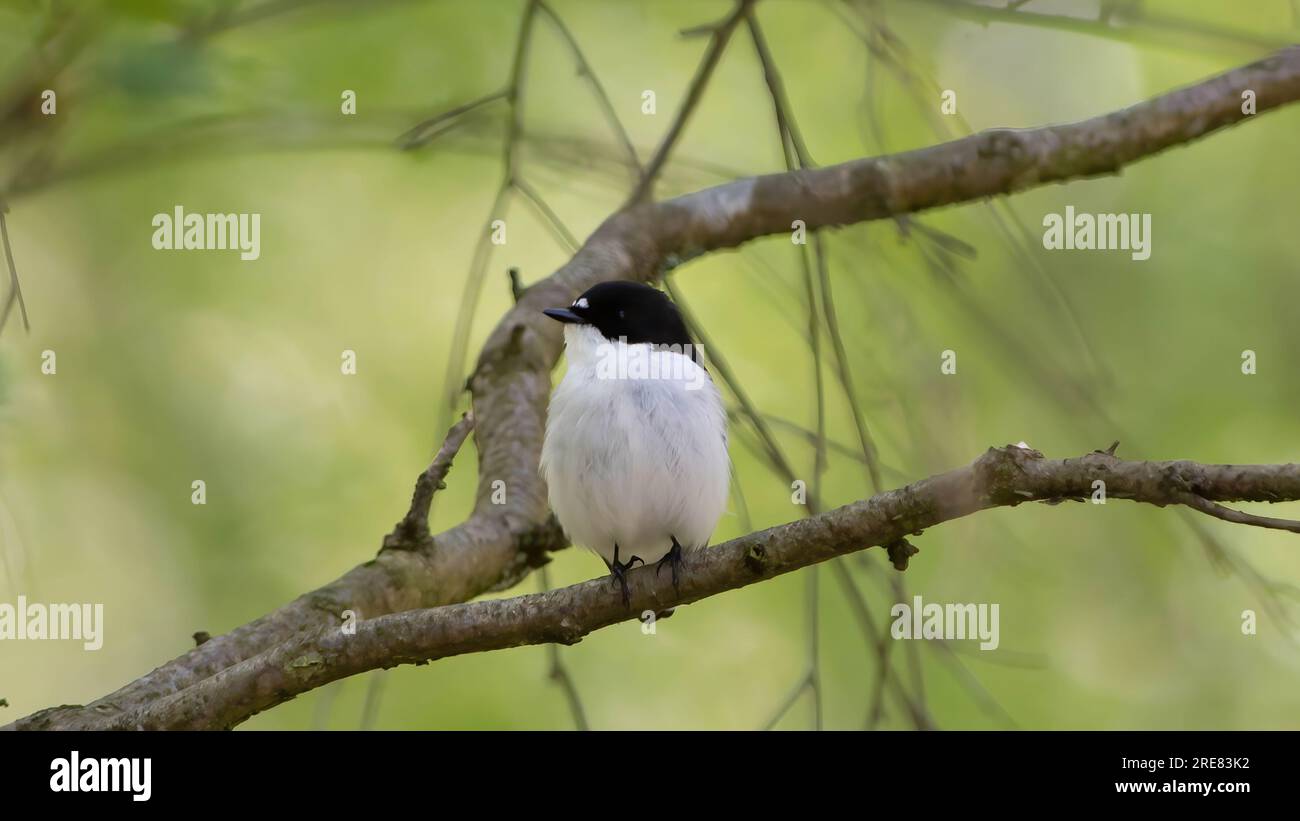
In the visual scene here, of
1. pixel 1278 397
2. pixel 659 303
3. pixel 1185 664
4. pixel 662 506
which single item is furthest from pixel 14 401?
pixel 1278 397

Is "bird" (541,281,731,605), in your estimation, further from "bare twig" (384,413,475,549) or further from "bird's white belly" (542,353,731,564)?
"bare twig" (384,413,475,549)

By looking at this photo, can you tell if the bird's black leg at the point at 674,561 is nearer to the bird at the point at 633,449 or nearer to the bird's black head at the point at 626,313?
the bird at the point at 633,449

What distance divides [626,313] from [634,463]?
22.0 inches

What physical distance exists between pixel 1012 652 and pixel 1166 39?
1.89 metres

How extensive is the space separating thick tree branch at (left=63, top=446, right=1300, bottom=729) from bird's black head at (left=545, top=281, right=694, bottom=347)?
1.07 metres

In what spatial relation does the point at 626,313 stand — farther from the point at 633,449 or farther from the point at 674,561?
the point at 674,561

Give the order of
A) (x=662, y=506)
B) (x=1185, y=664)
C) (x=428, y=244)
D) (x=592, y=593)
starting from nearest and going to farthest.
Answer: (x=592, y=593)
(x=662, y=506)
(x=1185, y=664)
(x=428, y=244)

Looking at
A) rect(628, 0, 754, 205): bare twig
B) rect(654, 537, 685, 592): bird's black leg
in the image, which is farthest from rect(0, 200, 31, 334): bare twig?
rect(628, 0, 754, 205): bare twig

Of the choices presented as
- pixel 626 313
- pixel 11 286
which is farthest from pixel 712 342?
pixel 11 286

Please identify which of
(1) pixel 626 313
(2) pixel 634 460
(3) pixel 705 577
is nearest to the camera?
(3) pixel 705 577

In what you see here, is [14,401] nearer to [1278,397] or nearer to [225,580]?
[225,580]

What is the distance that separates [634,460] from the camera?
3797 millimetres

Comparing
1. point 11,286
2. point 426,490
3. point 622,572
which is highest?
point 11,286

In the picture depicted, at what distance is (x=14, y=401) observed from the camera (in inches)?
86.5
